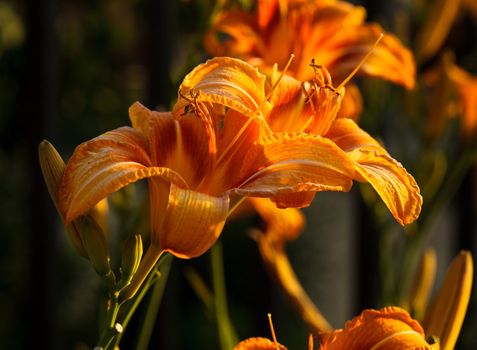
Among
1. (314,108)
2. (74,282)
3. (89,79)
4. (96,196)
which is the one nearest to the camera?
(96,196)

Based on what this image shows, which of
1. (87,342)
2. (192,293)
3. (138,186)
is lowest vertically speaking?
(192,293)

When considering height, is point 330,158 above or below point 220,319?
above

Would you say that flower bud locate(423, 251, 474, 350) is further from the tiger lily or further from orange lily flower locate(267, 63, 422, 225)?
the tiger lily

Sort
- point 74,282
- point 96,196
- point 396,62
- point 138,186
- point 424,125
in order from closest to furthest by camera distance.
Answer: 1. point 96,196
2. point 396,62
3. point 424,125
4. point 74,282
5. point 138,186

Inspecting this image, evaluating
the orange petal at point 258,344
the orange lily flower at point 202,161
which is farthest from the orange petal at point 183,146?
the orange petal at point 258,344

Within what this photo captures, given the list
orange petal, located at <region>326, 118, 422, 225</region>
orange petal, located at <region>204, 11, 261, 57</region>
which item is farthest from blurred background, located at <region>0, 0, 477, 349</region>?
orange petal, located at <region>326, 118, 422, 225</region>

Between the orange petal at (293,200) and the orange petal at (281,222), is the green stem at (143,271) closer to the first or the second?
the orange petal at (293,200)

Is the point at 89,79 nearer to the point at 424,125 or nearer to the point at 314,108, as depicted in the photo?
the point at 424,125

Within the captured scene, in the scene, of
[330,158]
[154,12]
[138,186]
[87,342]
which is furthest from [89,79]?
[330,158]
